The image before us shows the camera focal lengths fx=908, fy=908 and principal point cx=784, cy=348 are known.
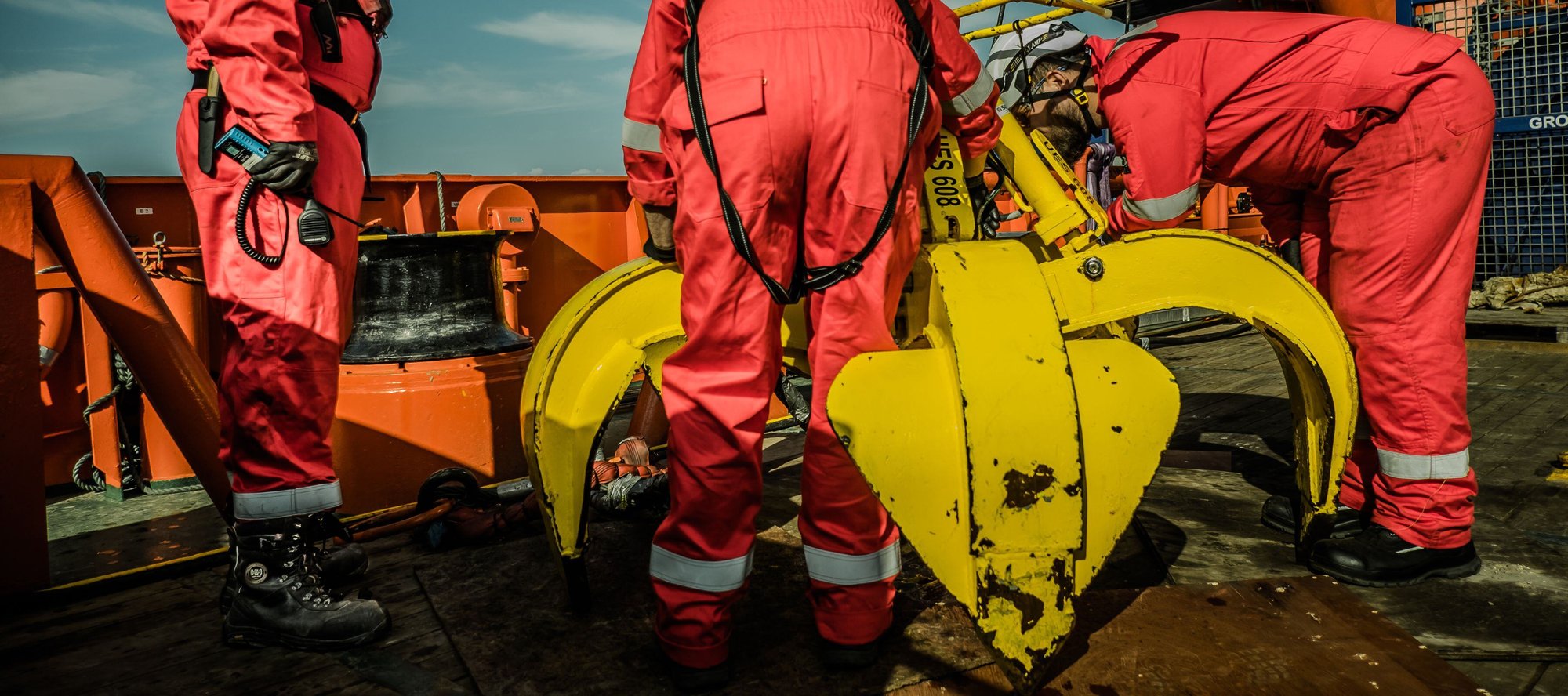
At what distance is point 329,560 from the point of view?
2531mm

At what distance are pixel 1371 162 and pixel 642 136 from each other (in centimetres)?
205

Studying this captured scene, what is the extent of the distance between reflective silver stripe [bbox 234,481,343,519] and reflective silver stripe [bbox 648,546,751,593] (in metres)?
0.97

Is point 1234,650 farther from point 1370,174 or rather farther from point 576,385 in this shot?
point 576,385

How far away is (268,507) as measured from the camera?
88.5 inches

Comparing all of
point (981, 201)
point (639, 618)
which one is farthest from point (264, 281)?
point (981, 201)

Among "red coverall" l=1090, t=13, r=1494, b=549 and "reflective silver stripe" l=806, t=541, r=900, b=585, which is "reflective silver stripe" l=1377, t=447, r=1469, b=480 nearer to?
"red coverall" l=1090, t=13, r=1494, b=549

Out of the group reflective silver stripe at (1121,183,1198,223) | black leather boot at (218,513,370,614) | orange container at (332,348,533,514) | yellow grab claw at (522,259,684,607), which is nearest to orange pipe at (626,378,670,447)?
orange container at (332,348,533,514)

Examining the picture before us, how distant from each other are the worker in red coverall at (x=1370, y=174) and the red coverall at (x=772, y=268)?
1.11 m

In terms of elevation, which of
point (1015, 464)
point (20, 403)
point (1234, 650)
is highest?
point (20, 403)

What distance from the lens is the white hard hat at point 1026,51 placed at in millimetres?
3014

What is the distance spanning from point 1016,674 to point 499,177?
540 centimetres

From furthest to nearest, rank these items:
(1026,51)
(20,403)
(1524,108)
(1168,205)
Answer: (1524,108) → (1026,51) → (1168,205) → (20,403)

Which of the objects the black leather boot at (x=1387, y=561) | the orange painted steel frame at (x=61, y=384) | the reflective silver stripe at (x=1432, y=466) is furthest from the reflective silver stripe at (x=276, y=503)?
the reflective silver stripe at (x=1432, y=466)

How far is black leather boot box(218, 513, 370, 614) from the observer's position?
90.9 inches
